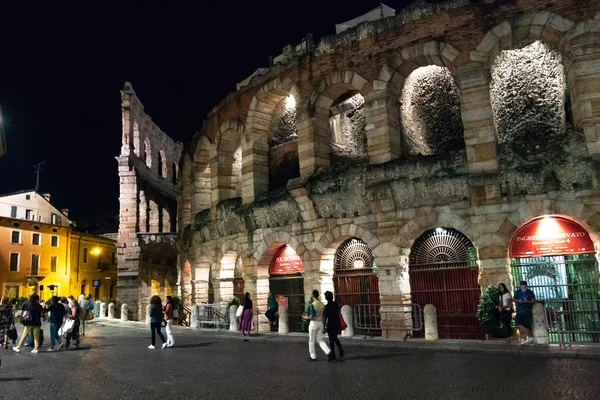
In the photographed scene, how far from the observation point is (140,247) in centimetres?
2800

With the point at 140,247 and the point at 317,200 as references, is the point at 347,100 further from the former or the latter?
the point at 140,247

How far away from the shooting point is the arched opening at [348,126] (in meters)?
16.5

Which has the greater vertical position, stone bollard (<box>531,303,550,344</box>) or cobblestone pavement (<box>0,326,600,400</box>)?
stone bollard (<box>531,303,550,344</box>)

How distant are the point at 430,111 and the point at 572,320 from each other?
25.4 feet

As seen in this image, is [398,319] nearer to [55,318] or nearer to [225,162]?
[55,318]

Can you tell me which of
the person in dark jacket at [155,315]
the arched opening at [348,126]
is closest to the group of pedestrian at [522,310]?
the arched opening at [348,126]

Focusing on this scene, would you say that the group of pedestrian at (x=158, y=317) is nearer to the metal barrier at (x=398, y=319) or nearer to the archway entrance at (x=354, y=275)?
the metal barrier at (x=398, y=319)

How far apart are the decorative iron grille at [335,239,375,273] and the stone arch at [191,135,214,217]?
25.3 ft

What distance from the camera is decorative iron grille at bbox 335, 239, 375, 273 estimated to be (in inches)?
547

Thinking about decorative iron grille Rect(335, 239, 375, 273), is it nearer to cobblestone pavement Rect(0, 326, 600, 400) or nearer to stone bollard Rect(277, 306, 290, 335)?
stone bollard Rect(277, 306, 290, 335)

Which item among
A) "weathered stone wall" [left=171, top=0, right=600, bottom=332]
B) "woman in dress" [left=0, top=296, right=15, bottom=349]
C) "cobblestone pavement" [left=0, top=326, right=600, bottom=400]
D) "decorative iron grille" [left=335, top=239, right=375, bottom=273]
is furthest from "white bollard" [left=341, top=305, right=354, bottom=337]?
"woman in dress" [left=0, top=296, right=15, bottom=349]

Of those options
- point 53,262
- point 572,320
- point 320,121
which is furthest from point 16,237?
point 572,320

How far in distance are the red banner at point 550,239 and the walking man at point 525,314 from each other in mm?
1495

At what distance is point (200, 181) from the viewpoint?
20.2m
